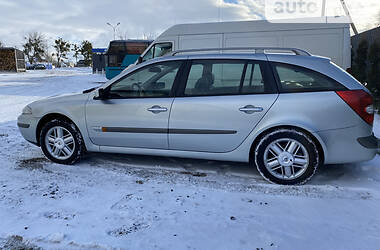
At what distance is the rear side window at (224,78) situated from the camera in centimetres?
344

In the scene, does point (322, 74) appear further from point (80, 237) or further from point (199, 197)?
point (80, 237)

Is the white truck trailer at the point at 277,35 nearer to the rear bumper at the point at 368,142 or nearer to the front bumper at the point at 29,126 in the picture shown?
the front bumper at the point at 29,126

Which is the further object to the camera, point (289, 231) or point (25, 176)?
point (25, 176)

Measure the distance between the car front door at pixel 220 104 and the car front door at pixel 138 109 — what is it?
0.57 feet

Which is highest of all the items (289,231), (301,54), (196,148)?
(301,54)

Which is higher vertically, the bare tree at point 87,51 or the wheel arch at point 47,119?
the bare tree at point 87,51

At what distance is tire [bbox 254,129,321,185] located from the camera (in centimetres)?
328

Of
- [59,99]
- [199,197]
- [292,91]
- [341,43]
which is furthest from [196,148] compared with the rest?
[341,43]

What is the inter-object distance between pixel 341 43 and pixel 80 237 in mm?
9098

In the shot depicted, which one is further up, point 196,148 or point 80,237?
point 196,148

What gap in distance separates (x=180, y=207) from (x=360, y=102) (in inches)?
87.7

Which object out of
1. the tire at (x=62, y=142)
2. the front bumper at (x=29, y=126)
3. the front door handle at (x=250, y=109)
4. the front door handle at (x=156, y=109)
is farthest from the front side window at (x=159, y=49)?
the front door handle at (x=250, y=109)

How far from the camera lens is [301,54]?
12.1 ft

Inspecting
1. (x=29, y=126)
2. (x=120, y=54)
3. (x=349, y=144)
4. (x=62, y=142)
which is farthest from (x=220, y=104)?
(x=120, y=54)
